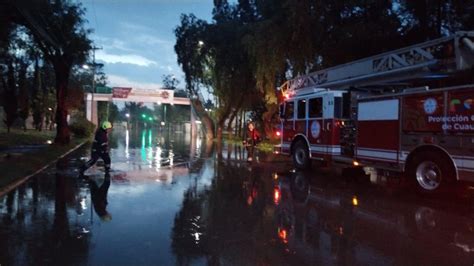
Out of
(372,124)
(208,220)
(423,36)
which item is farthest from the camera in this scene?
(423,36)

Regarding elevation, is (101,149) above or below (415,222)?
above

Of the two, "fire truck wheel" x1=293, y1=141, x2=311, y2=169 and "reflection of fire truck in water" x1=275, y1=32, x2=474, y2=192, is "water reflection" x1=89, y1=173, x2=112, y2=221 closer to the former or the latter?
"fire truck wheel" x1=293, y1=141, x2=311, y2=169

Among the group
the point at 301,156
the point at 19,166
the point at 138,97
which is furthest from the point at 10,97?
the point at 301,156

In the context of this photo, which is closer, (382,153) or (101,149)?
(382,153)

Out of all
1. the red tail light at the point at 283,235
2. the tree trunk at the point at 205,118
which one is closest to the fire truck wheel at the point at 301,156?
the red tail light at the point at 283,235

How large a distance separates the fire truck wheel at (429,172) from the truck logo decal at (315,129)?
167 inches

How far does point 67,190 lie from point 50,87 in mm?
34351

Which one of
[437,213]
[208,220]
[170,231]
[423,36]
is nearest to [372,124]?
[437,213]

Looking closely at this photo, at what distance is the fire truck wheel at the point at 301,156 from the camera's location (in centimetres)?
1631

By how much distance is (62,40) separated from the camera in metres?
24.4

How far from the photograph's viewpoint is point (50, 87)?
42500mm

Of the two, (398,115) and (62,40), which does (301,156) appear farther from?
(62,40)

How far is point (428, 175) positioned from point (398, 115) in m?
1.71

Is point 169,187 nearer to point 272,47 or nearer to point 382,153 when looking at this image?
point 382,153
